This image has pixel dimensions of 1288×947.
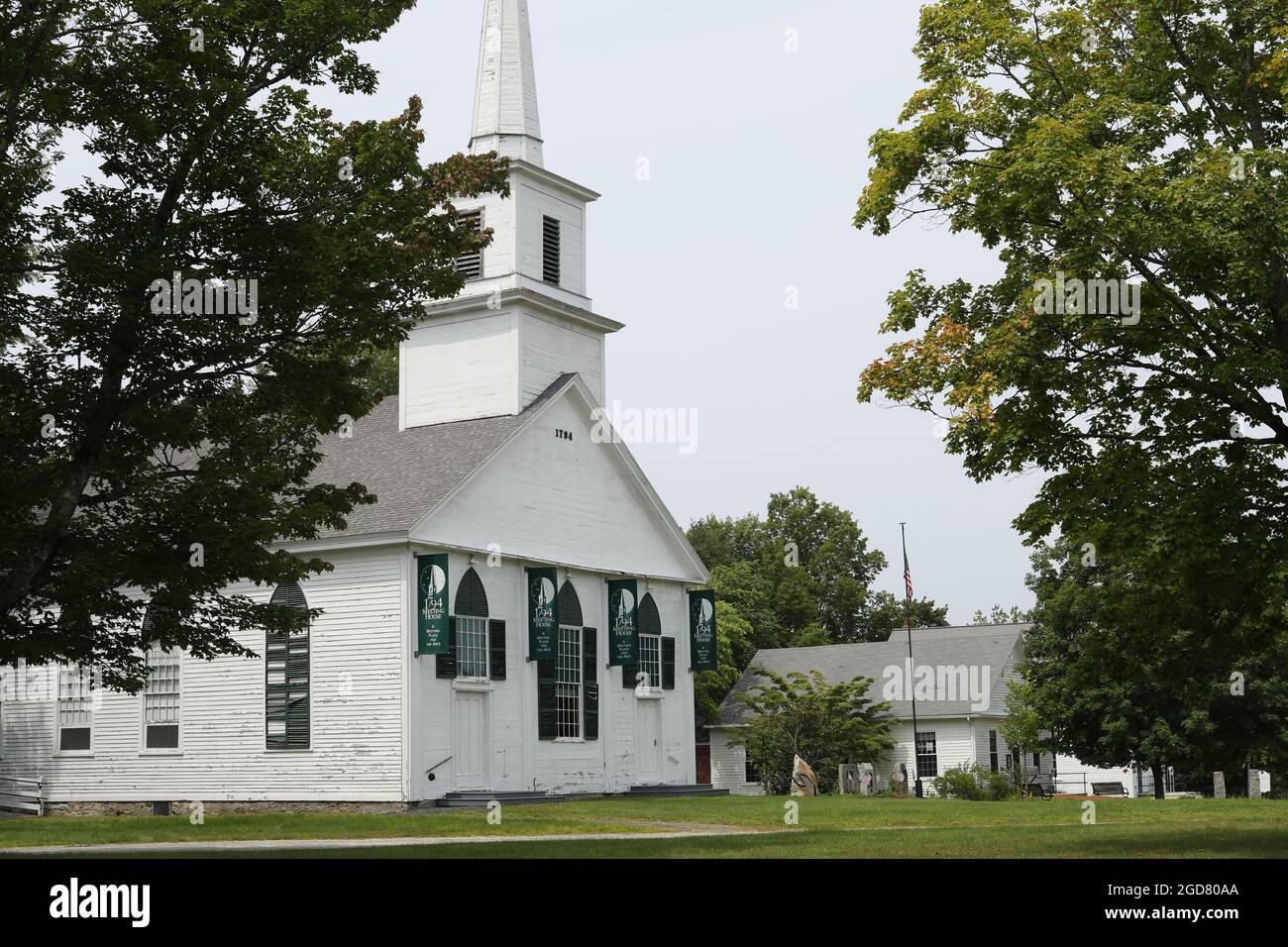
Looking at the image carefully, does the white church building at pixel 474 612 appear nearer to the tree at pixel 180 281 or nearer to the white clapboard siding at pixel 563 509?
the white clapboard siding at pixel 563 509

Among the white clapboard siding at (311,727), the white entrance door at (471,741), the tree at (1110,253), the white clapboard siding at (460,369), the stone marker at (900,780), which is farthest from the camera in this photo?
the stone marker at (900,780)

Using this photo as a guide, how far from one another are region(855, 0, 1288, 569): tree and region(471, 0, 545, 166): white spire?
1926 cm

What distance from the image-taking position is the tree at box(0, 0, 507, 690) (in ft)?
53.1

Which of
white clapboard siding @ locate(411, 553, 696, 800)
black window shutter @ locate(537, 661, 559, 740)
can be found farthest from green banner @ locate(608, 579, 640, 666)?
black window shutter @ locate(537, 661, 559, 740)

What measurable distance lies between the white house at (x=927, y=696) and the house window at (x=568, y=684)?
16599mm

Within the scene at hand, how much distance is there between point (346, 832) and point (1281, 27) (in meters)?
15.9

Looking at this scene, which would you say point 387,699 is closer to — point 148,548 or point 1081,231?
point 148,548

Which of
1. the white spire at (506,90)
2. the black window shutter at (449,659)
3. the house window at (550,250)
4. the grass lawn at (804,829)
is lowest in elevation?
the grass lawn at (804,829)

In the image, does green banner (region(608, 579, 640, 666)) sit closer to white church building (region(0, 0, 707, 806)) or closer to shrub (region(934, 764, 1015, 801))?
white church building (region(0, 0, 707, 806))

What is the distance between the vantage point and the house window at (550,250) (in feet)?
120

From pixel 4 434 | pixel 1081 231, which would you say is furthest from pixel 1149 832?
pixel 4 434

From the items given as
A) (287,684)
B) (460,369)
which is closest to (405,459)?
(460,369)

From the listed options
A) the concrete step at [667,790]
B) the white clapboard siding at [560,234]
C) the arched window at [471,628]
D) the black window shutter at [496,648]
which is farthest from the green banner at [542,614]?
the white clapboard siding at [560,234]

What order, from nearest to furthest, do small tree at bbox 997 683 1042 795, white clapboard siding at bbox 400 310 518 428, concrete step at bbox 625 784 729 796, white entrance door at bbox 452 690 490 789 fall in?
1. white entrance door at bbox 452 690 490 789
2. white clapboard siding at bbox 400 310 518 428
3. concrete step at bbox 625 784 729 796
4. small tree at bbox 997 683 1042 795
